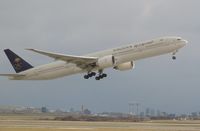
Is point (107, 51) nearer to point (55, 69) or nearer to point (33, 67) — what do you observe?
point (55, 69)

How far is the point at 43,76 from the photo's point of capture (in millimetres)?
76875

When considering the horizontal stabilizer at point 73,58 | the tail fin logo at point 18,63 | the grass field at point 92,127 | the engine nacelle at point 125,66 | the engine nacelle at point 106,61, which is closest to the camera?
the grass field at point 92,127

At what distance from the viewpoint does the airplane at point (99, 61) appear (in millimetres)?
66562

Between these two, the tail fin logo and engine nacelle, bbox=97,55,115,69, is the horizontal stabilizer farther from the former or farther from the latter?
the tail fin logo

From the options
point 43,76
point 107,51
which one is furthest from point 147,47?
point 43,76

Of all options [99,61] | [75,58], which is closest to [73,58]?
[75,58]

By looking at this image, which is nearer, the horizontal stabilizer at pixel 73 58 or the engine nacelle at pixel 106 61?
the engine nacelle at pixel 106 61

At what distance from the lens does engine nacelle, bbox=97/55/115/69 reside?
69688 mm

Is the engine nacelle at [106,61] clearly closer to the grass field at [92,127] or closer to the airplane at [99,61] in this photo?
the airplane at [99,61]

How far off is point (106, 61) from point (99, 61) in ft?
4.20

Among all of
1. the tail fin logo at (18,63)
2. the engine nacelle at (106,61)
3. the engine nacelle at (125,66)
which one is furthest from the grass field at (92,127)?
the tail fin logo at (18,63)

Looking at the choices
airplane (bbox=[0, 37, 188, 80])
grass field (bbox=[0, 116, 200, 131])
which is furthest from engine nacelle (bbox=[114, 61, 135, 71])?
grass field (bbox=[0, 116, 200, 131])

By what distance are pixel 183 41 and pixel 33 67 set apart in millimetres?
25568

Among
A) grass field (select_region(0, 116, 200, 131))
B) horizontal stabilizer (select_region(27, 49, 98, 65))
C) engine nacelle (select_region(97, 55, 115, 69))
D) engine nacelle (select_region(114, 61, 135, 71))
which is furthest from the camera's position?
engine nacelle (select_region(114, 61, 135, 71))
